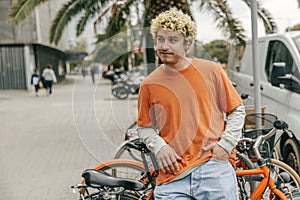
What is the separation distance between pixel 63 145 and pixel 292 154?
468 cm

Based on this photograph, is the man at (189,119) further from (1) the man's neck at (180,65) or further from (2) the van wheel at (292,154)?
(2) the van wheel at (292,154)

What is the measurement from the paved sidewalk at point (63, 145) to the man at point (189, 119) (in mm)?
2338

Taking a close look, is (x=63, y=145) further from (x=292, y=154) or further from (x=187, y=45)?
(x=187, y=45)

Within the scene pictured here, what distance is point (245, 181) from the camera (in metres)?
3.30

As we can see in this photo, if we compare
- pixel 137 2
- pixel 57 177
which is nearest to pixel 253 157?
pixel 57 177

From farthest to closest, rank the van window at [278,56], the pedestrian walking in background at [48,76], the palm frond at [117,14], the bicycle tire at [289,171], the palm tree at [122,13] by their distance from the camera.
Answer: the pedestrian walking in background at [48,76], the palm frond at [117,14], the palm tree at [122,13], the van window at [278,56], the bicycle tire at [289,171]

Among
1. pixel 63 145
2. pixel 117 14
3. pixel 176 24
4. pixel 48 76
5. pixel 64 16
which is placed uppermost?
pixel 64 16

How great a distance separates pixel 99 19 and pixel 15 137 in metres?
3.24

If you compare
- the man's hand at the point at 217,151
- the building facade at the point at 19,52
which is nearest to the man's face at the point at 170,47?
the man's hand at the point at 217,151

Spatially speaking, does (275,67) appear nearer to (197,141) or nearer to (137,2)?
(197,141)

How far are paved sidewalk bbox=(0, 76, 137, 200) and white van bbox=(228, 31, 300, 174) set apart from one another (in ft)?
6.74

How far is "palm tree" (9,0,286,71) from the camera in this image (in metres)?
8.42

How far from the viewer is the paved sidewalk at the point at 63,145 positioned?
508 centimetres

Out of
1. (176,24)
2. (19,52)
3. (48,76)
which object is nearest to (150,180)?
(176,24)
